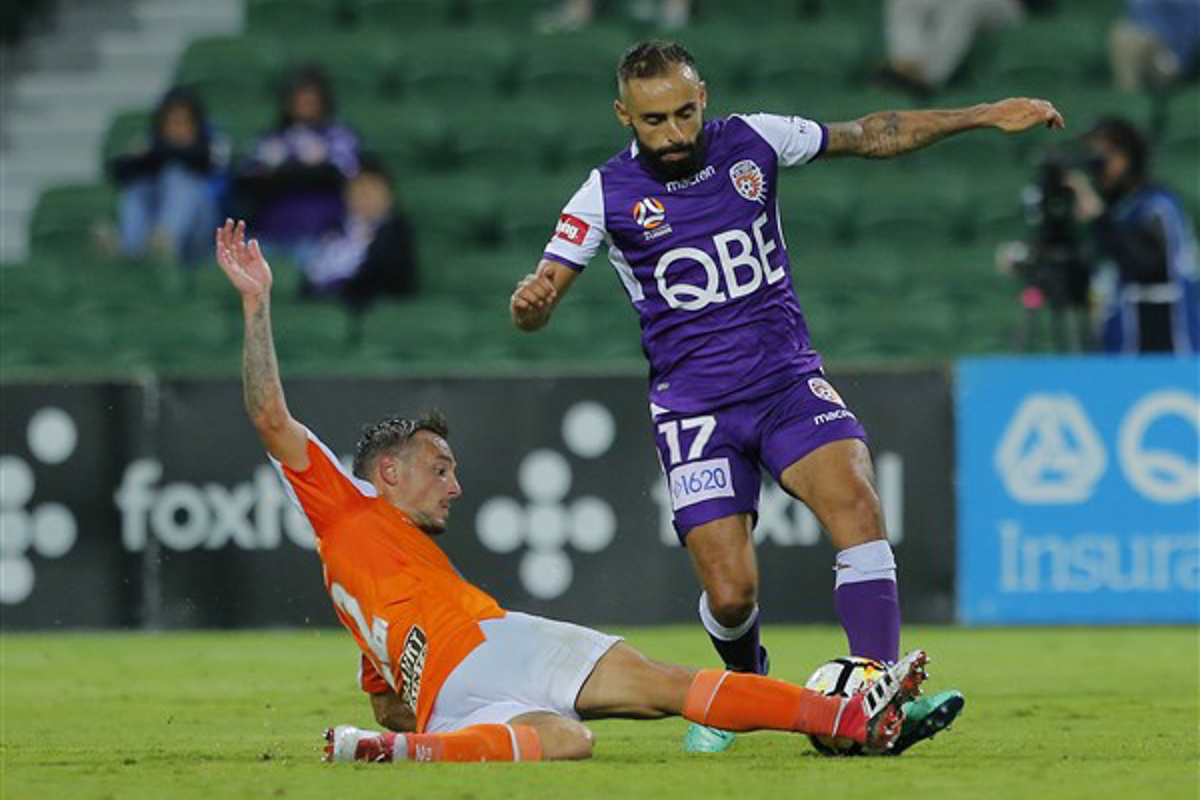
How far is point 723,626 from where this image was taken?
7.70m

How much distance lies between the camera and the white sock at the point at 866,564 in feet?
23.9

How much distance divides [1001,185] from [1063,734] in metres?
8.24

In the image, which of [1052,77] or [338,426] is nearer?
[338,426]

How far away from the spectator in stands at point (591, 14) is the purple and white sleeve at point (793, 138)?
9.48 meters

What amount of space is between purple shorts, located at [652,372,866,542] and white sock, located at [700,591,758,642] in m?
0.26

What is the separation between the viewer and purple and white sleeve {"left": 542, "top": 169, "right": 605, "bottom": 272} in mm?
7457

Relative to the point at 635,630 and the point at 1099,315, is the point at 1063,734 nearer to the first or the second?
the point at 635,630

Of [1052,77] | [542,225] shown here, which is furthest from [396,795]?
[1052,77]

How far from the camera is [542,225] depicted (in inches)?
619

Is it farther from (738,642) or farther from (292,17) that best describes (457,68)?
(738,642)

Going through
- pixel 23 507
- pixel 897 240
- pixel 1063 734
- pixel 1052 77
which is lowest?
pixel 1063 734

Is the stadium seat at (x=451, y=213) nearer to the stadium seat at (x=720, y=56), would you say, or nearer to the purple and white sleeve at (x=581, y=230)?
the stadium seat at (x=720, y=56)

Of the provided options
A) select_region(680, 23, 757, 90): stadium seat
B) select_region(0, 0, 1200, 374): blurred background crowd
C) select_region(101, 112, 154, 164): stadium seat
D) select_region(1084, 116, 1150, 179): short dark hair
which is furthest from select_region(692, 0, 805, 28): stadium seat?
select_region(1084, 116, 1150, 179): short dark hair

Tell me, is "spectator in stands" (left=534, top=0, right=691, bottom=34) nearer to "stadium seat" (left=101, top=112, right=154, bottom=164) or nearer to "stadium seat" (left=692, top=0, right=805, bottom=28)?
"stadium seat" (left=692, top=0, right=805, bottom=28)
